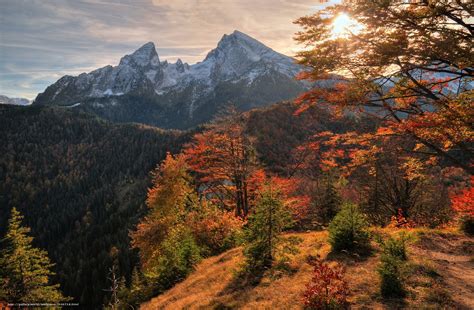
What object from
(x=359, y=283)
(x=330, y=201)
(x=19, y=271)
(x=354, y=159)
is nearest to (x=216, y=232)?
(x=330, y=201)

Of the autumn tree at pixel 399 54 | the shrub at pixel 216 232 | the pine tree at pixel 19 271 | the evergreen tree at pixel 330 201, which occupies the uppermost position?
the autumn tree at pixel 399 54

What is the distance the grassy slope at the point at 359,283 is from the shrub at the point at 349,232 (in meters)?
0.60

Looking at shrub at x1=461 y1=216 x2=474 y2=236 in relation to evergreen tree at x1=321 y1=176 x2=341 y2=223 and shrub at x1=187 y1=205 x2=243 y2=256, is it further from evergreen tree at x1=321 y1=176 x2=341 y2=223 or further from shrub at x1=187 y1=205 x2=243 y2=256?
shrub at x1=187 y1=205 x2=243 y2=256

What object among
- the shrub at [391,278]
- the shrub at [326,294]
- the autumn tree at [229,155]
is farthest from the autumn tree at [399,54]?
the autumn tree at [229,155]

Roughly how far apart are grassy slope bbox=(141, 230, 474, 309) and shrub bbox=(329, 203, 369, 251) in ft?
1.97

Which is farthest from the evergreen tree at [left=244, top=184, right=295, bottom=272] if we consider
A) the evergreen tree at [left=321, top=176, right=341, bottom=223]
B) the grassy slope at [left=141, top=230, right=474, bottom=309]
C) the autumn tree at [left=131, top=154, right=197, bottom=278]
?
the autumn tree at [left=131, top=154, right=197, bottom=278]

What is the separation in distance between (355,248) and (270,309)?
240 inches

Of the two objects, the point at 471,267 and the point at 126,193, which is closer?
the point at 471,267

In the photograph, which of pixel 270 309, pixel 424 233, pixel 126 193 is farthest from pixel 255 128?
pixel 126 193

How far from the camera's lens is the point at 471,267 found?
1246 cm

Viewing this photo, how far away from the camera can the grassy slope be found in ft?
32.5

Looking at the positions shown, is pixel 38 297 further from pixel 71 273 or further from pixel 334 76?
pixel 71 273

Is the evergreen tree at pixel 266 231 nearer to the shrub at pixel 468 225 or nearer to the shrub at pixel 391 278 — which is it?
the shrub at pixel 391 278

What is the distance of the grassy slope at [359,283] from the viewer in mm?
9898
